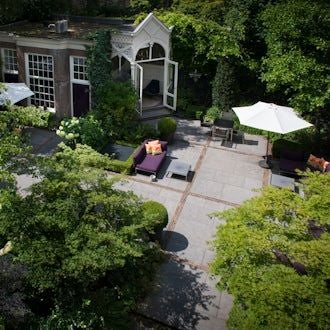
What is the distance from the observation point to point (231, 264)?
919 centimetres

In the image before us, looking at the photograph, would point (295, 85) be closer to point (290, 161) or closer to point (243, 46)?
point (290, 161)

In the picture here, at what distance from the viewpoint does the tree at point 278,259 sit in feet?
24.8

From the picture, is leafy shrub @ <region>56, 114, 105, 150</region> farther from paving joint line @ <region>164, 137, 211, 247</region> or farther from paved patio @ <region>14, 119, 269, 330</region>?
paving joint line @ <region>164, 137, 211, 247</region>

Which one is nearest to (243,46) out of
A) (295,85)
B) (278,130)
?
(295,85)

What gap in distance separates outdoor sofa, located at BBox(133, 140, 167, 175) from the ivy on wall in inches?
155

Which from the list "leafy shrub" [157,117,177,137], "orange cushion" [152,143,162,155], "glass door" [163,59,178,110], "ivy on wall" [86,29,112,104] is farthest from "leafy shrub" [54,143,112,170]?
"glass door" [163,59,178,110]

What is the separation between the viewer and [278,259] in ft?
30.3

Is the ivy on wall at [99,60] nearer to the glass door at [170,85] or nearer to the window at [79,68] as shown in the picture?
the window at [79,68]

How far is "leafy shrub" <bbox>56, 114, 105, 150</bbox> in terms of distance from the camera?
705 inches

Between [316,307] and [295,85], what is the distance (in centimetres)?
1281

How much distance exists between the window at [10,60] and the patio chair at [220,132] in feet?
35.1

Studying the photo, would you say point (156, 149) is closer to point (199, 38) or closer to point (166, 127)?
point (166, 127)

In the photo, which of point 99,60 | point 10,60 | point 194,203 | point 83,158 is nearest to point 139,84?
point 99,60

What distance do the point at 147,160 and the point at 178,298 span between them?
24.1 feet
